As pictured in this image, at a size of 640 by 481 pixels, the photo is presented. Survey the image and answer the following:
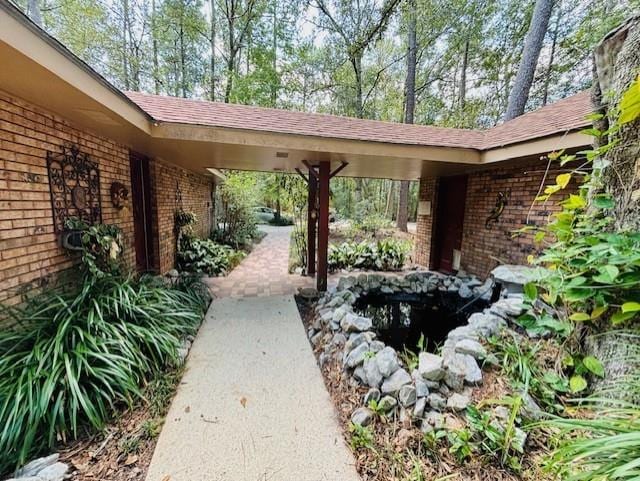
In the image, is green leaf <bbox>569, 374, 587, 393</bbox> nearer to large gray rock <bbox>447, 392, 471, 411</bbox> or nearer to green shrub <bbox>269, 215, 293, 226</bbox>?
large gray rock <bbox>447, 392, 471, 411</bbox>

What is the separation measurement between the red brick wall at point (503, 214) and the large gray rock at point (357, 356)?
8.81ft

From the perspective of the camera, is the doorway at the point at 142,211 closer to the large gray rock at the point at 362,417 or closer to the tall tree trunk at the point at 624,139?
the large gray rock at the point at 362,417

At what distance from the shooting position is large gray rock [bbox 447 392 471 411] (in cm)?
184

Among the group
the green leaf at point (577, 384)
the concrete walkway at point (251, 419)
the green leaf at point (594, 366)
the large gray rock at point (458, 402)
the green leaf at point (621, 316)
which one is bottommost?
the concrete walkway at point (251, 419)

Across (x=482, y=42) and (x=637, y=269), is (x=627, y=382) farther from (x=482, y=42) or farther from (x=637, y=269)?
(x=482, y=42)

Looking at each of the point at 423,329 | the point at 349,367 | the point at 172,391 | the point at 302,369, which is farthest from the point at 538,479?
the point at 172,391

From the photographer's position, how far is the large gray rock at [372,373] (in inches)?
85.3

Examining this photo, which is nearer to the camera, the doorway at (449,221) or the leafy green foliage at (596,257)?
the leafy green foliage at (596,257)

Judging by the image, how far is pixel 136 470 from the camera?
161cm

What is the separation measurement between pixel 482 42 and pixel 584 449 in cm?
1502

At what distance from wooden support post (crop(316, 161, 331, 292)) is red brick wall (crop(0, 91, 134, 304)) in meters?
3.16

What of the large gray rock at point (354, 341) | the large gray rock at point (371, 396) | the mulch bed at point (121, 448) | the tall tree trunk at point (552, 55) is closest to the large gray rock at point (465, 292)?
the large gray rock at point (354, 341)

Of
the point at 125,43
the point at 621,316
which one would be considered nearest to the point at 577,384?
the point at 621,316

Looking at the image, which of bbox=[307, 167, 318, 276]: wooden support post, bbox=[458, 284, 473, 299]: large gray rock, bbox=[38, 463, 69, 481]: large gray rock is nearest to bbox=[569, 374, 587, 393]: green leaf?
bbox=[458, 284, 473, 299]: large gray rock
